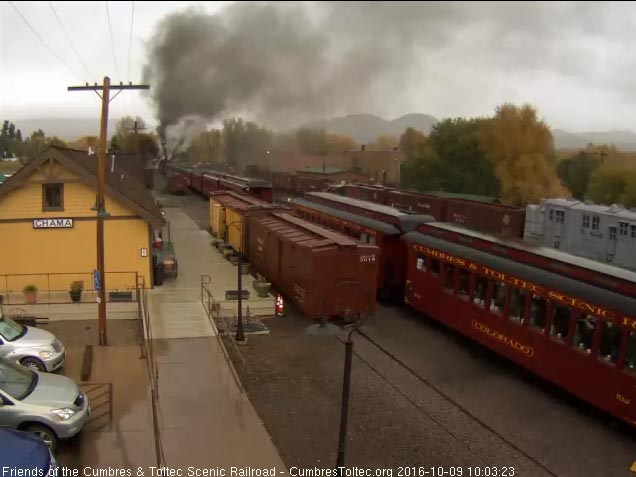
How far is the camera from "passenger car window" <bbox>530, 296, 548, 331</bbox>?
1166 centimetres

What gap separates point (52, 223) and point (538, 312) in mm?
15661

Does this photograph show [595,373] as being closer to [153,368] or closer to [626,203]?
[153,368]

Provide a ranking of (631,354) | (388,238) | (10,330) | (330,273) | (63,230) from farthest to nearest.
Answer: (63,230) < (388,238) < (330,273) < (10,330) < (631,354)

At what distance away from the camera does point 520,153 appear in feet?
173

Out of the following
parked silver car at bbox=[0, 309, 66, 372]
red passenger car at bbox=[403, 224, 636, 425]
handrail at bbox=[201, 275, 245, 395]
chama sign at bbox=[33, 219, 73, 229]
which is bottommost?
handrail at bbox=[201, 275, 245, 395]

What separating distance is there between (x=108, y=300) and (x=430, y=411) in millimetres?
11722

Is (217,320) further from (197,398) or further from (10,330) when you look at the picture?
(10,330)

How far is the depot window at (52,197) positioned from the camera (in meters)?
18.5

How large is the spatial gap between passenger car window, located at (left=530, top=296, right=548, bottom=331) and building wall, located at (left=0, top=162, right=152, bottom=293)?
42.8ft

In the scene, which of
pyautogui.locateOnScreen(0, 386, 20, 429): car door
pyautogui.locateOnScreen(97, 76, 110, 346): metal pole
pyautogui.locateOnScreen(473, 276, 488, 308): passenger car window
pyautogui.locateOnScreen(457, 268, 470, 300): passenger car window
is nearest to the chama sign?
pyautogui.locateOnScreen(97, 76, 110, 346): metal pole

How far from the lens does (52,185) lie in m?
18.6

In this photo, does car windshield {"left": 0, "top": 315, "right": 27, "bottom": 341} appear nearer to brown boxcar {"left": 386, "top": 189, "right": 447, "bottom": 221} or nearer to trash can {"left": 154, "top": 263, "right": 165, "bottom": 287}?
trash can {"left": 154, "top": 263, "right": 165, "bottom": 287}

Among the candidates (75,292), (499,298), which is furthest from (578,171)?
(75,292)

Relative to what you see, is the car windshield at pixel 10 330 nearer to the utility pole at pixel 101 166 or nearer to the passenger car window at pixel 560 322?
the utility pole at pixel 101 166
